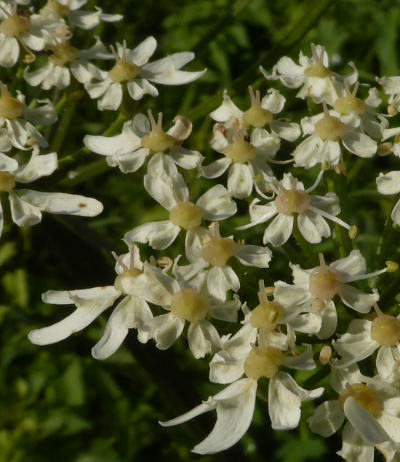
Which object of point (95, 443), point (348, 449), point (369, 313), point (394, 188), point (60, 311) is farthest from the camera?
point (60, 311)

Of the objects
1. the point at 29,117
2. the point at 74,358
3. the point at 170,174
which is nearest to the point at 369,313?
the point at 170,174

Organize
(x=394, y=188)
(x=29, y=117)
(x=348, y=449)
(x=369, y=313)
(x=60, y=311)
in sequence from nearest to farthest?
(x=348, y=449) < (x=369, y=313) < (x=394, y=188) < (x=29, y=117) < (x=60, y=311)

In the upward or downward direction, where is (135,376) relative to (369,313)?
downward

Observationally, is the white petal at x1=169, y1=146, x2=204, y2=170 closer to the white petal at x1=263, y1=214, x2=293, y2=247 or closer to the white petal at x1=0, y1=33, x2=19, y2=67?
the white petal at x1=263, y1=214, x2=293, y2=247

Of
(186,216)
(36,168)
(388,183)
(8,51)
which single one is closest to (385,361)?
(388,183)

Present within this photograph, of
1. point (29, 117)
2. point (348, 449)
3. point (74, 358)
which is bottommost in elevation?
point (74, 358)

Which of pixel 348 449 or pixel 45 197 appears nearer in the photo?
pixel 348 449

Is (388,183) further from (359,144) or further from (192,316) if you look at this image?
(192,316)

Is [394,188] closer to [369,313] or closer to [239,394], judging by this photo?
[369,313]
